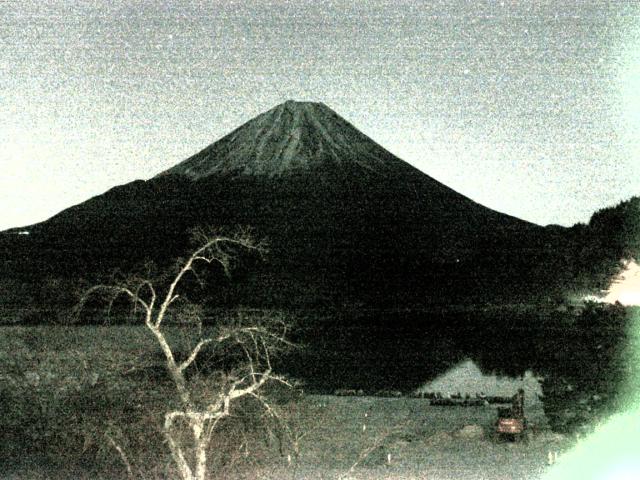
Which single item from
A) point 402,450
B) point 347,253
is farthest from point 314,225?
point 402,450

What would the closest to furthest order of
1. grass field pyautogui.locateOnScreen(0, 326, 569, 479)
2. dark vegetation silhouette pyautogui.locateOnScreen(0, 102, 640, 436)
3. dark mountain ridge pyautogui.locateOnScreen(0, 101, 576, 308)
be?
grass field pyautogui.locateOnScreen(0, 326, 569, 479)
dark vegetation silhouette pyautogui.locateOnScreen(0, 102, 640, 436)
dark mountain ridge pyautogui.locateOnScreen(0, 101, 576, 308)

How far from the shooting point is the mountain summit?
334ft

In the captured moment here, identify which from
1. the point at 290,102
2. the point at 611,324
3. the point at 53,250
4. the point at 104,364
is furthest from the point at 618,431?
the point at 290,102

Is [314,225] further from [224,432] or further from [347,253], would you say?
[224,432]

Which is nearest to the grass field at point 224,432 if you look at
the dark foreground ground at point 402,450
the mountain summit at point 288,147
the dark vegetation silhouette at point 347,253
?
the dark foreground ground at point 402,450

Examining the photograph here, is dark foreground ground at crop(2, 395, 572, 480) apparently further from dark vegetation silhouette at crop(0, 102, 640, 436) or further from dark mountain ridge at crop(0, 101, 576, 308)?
dark mountain ridge at crop(0, 101, 576, 308)

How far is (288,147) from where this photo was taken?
106m

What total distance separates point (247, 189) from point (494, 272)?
136 ft

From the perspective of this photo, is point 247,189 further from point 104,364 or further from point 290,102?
point 104,364

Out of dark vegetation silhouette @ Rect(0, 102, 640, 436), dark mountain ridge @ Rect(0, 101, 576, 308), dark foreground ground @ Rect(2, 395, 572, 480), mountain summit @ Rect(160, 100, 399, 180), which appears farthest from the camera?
mountain summit @ Rect(160, 100, 399, 180)

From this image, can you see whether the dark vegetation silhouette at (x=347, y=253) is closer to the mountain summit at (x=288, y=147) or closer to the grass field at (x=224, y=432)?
the mountain summit at (x=288, y=147)

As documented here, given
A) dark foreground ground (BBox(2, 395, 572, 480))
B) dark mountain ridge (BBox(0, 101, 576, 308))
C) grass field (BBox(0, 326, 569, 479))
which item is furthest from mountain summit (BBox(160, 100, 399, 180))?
dark foreground ground (BBox(2, 395, 572, 480))

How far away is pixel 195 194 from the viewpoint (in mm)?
92500

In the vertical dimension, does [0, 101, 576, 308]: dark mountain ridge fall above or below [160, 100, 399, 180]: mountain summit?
below
